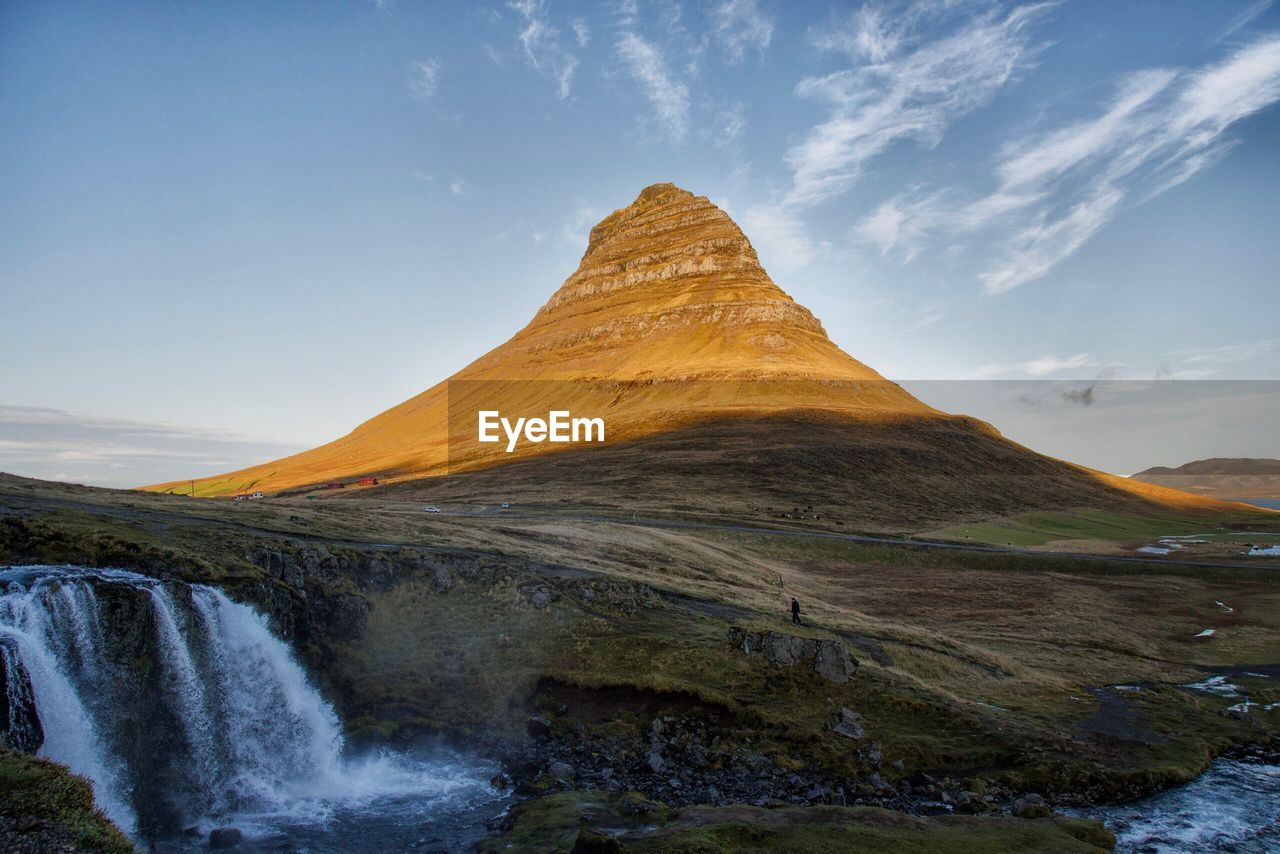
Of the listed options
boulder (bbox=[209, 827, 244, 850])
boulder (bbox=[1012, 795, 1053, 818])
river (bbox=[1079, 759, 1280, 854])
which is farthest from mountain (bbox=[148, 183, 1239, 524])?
boulder (bbox=[209, 827, 244, 850])

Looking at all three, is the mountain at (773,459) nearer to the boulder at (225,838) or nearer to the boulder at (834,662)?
the boulder at (834,662)

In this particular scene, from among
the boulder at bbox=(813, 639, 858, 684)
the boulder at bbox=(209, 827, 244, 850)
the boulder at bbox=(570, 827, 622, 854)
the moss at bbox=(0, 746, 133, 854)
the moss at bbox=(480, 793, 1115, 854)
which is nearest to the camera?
the moss at bbox=(0, 746, 133, 854)

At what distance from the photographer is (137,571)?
27938 millimetres

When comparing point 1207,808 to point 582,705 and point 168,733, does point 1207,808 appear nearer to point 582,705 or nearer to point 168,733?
point 582,705

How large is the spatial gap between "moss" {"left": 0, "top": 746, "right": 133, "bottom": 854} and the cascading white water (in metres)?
4.38

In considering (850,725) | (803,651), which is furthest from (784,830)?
(803,651)

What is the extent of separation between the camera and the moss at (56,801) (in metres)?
14.7

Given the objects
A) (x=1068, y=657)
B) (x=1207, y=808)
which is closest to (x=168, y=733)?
(x=1207, y=808)

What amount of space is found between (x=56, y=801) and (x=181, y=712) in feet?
28.7

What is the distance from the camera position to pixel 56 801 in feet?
50.3

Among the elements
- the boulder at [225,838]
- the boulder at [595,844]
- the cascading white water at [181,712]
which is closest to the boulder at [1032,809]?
the boulder at [595,844]

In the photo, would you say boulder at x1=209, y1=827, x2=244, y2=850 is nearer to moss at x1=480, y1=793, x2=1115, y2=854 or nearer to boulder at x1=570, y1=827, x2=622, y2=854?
moss at x1=480, y1=793, x2=1115, y2=854

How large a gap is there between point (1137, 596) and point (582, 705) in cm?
5667

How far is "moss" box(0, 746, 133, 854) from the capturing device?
48.3 feet
